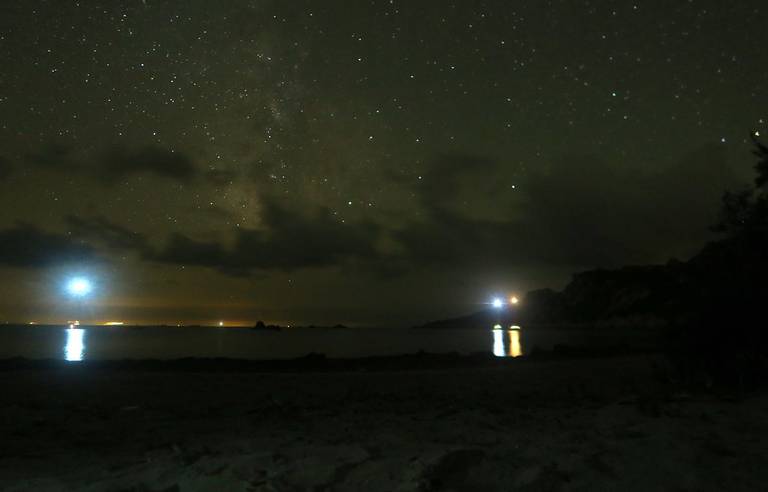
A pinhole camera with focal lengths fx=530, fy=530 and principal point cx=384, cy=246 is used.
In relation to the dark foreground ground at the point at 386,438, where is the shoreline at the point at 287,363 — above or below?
above

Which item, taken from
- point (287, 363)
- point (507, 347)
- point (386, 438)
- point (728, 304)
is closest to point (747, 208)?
point (728, 304)

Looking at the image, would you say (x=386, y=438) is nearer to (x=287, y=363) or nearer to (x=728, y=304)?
(x=728, y=304)

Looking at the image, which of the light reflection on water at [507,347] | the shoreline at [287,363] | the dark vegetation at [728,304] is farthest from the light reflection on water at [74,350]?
the light reflection on water at [507,347]

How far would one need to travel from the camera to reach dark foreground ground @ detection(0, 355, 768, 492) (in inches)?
177

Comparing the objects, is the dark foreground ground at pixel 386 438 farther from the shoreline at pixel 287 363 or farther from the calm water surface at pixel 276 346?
the calm water surface at pixel 276 346

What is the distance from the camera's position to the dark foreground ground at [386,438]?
14.7ft

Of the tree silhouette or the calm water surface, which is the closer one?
the tree silhouette

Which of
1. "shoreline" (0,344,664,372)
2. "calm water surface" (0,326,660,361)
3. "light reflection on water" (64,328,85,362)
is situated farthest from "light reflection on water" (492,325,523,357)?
"light reflection on water" (64,328,85,362)

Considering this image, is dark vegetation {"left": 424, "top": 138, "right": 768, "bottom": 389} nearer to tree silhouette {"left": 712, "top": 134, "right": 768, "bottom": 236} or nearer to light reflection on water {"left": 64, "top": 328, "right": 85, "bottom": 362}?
tree silhouette {"left": 712, "top": 134, "right": 768, "bottom": 236}

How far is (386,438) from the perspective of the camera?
6.49m

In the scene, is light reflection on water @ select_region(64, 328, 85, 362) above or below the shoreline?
above

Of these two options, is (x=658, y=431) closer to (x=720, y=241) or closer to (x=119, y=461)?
(x=119, y=461)

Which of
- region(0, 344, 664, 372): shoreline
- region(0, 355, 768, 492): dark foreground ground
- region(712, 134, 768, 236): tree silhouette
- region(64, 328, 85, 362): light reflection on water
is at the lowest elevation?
region(0, 355, 768, 492): dark foreground ground

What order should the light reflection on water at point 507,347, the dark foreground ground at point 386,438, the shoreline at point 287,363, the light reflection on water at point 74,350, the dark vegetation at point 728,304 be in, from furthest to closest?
1. the light reflection on water at point 74,350
2. the light reflection on water at point 507,347
3. the shoreline at point 287,363
4. the dark vegetation at point 728,304
5. the dark foreground ground at point 386,438
